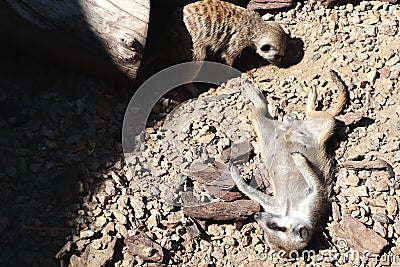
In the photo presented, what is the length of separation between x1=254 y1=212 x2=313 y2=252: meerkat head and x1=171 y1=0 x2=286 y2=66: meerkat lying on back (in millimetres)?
1077

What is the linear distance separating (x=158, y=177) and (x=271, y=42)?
108 cm

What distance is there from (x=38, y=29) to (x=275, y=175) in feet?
4.22

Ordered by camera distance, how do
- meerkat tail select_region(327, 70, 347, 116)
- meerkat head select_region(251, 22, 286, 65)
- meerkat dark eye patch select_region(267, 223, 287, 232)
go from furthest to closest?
meerkat head select_region(251, 22, 286, 65) → meerkat tail select_region(327, 70, 347, 116) → meerkat dark eye patch select_region(267, 223, 287, 232)

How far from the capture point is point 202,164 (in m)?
2.61

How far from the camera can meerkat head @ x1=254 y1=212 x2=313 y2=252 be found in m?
2.32

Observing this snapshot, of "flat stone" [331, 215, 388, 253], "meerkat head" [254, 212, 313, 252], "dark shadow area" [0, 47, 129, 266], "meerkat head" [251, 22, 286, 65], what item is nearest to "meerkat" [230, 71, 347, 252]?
"meerkat head" [254, 212, 313, 252]

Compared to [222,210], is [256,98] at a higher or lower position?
higher

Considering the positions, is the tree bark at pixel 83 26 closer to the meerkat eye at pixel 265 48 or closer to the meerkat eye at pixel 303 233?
the meerkat eye at pixel 265 48

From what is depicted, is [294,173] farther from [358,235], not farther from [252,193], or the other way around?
[358,235]

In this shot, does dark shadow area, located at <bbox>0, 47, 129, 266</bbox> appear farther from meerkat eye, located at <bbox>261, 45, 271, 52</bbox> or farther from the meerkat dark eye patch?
meerkat eye, located at <bbox>261, 45, 271, 52</bbox>

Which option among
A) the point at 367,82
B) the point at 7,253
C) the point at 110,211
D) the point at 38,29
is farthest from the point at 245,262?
the point at 38,29

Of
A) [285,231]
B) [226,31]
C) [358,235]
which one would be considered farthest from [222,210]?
[226,31]

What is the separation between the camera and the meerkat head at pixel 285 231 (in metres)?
2.32

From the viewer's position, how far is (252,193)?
2479 mm
